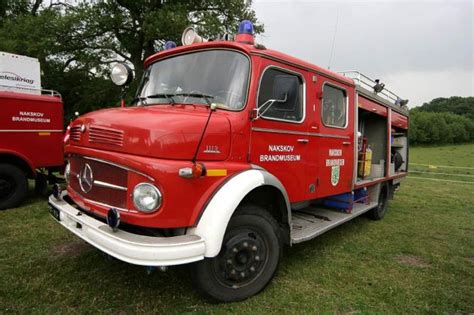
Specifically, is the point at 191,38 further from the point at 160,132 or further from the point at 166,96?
the point at 160,132

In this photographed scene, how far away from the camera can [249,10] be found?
18.0 meters

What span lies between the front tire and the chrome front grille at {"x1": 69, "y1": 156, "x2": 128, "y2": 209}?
0.88 m

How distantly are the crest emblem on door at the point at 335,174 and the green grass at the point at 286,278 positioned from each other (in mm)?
961

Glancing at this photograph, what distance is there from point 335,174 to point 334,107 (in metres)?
0.95

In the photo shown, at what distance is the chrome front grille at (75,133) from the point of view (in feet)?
10.8

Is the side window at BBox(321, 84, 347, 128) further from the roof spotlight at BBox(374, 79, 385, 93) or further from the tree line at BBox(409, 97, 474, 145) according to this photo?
the tree line at BBox(409, 97, 474, 145)

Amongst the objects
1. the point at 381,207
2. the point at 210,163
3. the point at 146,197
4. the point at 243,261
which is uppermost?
the point at 210,163

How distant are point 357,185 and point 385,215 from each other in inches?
95.9

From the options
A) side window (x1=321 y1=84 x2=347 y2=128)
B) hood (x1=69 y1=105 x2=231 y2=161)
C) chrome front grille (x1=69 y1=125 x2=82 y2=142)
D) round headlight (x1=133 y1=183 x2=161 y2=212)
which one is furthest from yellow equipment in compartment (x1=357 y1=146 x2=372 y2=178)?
chrome front grille (x1=69 y1=125 x2=82 y2=142)

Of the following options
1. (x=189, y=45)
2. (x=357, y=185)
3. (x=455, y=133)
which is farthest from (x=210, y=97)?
(x=455, y=133)

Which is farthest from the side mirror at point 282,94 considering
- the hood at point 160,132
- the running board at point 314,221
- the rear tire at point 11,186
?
the rear tire at point 11,186

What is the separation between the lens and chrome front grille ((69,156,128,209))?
2799mm

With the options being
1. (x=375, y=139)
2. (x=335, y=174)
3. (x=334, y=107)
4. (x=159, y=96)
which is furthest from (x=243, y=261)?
(x=375, y=139)

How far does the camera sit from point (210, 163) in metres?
2.93
